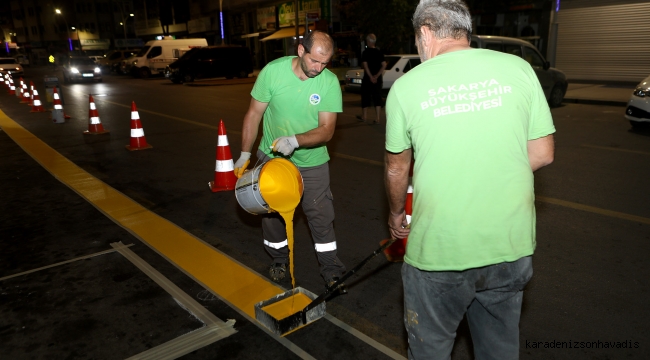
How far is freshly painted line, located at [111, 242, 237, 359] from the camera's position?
122 inches

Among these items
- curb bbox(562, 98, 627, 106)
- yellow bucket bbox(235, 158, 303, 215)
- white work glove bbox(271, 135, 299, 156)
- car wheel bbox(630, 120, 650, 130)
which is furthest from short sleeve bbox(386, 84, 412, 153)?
curb bbox(562, 98, 627, 106)

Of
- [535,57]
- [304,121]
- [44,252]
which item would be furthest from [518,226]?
[535,57]

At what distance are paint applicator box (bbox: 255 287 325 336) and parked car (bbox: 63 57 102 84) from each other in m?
30.3

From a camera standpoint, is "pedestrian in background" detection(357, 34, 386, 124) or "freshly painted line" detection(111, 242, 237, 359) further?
"pedestrian in background" detection(357, 34, 386, 124)

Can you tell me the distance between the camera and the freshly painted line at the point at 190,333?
3088 millimetres

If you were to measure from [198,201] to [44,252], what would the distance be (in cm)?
189

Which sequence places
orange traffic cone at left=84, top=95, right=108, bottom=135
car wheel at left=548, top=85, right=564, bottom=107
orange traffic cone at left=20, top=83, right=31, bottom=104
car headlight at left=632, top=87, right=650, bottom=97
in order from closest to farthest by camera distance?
car headlight at left=632, top=87, right=650, bottom=97, orange traffic cone at left=84, top=95, right=108, bottom=135, car wheel at left=548, top=85, right=564, bottom=107, orange traffic cone at left=20, top=83, right=31, bottom=104

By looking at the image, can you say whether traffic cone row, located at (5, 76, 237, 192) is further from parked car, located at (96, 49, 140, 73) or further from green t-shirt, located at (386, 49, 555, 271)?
parked car, located at (96, 49, 140, 73)

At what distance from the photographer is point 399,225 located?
2285mm

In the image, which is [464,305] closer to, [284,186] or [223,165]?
[284,186]

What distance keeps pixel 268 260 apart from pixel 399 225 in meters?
2.37

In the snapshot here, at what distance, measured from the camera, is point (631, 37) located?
2000 centimetres

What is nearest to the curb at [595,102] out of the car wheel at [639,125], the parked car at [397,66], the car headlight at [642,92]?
the car wheel at [639,125]

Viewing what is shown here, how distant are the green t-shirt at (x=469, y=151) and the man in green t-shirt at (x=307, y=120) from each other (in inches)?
60.4
